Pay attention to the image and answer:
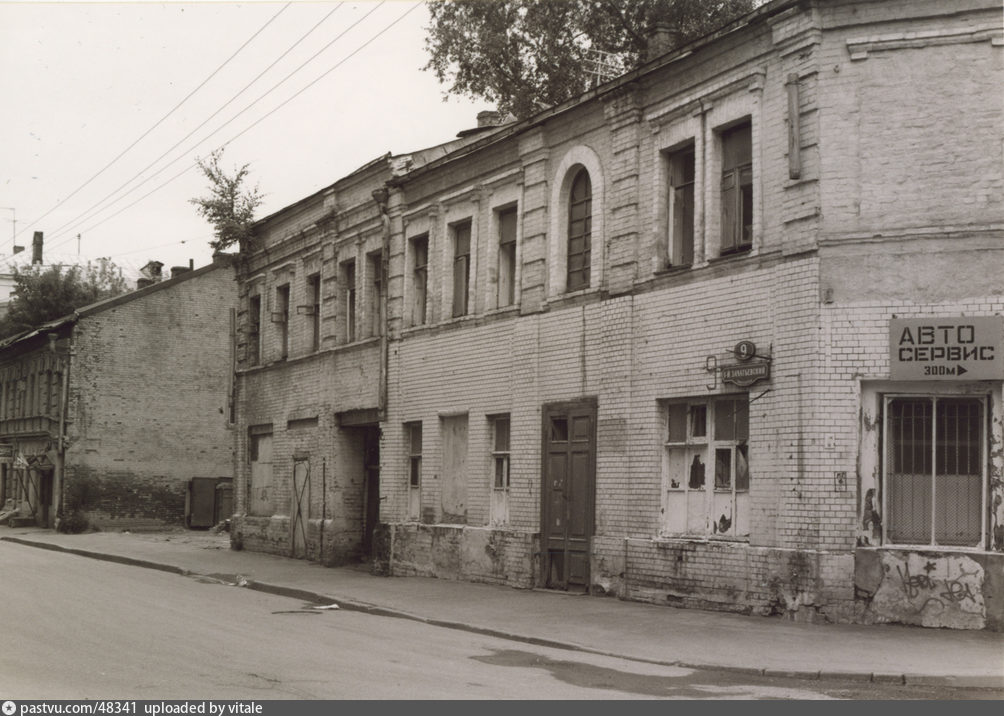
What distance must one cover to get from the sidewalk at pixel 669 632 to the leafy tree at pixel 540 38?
593 inches

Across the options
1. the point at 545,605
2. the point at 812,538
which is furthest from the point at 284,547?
the point at 812,538

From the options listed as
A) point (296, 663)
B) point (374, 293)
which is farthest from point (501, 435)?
point (296, 663)

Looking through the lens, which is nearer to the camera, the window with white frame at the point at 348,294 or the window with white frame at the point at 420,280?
the window with white frame at the point at 420,280

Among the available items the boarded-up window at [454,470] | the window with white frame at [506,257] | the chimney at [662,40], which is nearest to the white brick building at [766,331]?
the window with white frame at [506,257]

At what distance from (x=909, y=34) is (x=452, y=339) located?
10.1 meters

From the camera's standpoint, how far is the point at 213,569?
24375 millimetres

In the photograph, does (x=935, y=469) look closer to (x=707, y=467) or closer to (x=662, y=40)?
(x=707, y=467)

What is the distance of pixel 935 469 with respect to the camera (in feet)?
47.8

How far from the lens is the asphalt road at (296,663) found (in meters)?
9.44

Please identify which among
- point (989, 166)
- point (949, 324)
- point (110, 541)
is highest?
point (989, 166)

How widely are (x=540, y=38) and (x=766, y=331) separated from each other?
18.9 metres

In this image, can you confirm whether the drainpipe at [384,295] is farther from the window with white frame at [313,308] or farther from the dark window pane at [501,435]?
the window with white frame at [313,308]

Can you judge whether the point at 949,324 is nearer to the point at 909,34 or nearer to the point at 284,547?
the point at 909,34

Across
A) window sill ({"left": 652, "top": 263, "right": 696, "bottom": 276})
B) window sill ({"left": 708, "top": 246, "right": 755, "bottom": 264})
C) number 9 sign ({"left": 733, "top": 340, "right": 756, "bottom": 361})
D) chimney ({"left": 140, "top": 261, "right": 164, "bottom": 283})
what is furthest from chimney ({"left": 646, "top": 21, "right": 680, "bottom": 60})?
chimney ({"left": 140, "top": 261, "right": 164, "bottom": 283})
